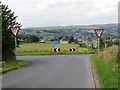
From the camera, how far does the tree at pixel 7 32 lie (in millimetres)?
21587

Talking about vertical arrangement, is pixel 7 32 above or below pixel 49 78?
above

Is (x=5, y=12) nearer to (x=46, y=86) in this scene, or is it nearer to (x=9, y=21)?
(x=9, y=21)

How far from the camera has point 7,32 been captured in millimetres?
22375

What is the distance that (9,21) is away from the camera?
78.4ft

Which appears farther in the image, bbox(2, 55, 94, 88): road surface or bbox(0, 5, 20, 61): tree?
bbox(0, 5, 20, 61): tree

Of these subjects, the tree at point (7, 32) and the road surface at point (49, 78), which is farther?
the tree at point (7, 32)

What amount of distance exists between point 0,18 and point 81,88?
44.8 ft

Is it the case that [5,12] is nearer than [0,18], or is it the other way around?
[0,18]

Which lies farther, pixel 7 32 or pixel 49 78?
pixel 7 32

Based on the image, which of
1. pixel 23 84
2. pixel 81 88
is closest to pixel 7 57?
pixel 23 84

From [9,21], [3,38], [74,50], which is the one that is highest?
[9,21]

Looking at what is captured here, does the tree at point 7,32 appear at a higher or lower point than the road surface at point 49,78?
higher

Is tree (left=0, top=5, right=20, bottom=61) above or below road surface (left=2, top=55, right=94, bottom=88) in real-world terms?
above

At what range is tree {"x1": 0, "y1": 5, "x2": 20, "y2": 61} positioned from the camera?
70.8ft
